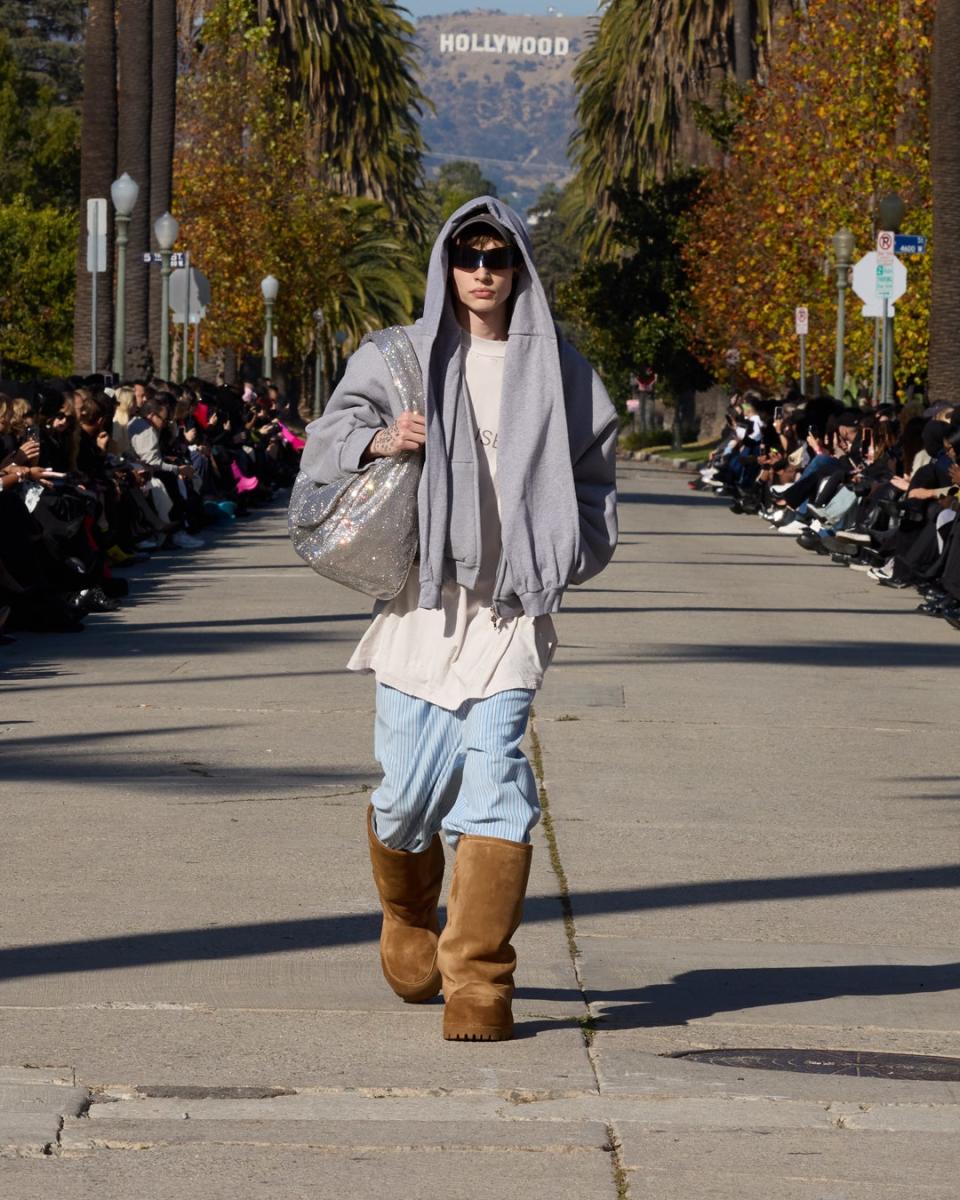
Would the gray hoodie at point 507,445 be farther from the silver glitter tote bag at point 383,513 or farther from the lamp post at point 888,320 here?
the lamp post at point 888,320

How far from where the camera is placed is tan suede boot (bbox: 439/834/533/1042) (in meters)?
6.10

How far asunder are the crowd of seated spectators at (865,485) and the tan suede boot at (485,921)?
12.5 meters

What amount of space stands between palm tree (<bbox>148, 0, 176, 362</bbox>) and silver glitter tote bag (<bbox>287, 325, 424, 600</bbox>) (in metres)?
33.9

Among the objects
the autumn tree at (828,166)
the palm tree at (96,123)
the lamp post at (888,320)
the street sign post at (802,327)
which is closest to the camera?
the lamp post at (888,320)

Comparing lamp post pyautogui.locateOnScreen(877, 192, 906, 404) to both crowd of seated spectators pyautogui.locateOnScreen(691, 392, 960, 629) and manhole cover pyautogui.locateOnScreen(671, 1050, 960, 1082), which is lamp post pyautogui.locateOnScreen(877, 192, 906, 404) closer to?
crowd of seated spectators pyautogui.locateOnScreen(691, 392, 960, 629)

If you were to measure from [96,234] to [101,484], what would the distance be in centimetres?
1121

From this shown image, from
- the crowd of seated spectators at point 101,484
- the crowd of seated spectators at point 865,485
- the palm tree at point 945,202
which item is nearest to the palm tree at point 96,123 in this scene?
the crowd of seated spectators at point 101,484

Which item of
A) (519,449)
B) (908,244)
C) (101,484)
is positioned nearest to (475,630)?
(519,449)

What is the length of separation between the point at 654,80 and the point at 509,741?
67.8 m

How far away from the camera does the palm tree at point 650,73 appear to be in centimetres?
6750

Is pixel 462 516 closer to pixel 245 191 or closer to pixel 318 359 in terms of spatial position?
pixel 245 191

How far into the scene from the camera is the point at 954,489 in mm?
20156

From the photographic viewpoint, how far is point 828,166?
141 ft

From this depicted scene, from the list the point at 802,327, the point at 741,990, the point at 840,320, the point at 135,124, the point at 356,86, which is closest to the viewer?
the point at 741,990
